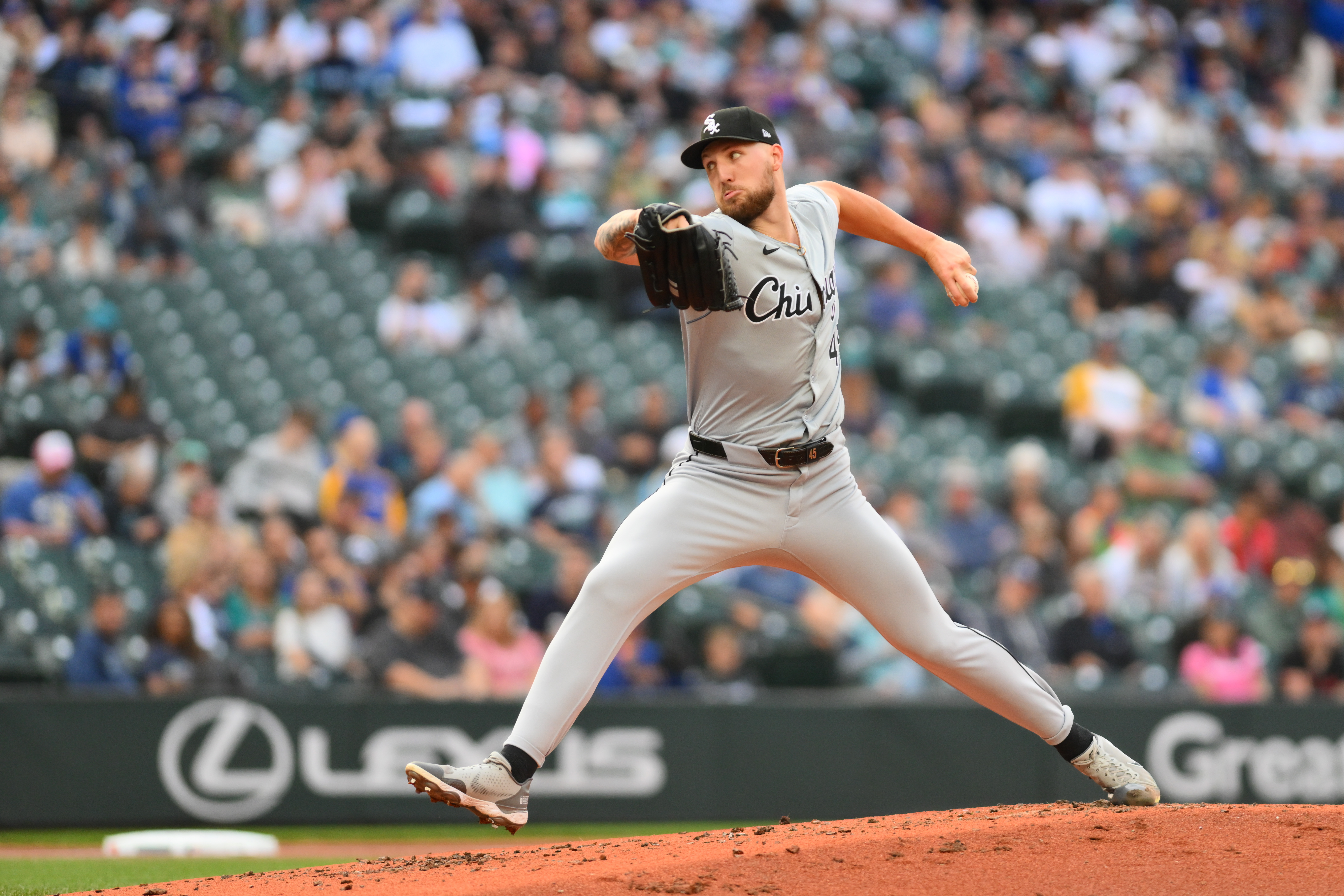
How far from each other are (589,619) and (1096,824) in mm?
1475

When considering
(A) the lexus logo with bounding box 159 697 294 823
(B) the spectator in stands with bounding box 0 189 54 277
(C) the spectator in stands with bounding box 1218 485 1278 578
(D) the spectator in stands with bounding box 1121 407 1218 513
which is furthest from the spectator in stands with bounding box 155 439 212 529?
(C) the spectator in stands with bounding box 1218 485 1278 578

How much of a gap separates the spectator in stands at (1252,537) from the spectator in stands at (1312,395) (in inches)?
70.2

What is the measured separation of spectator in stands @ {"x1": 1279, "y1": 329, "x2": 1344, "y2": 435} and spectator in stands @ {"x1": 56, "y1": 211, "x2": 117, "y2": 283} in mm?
9204

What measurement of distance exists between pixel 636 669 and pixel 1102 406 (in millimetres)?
4927

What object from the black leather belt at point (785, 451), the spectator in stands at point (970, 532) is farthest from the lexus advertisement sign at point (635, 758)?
the black leather belt at point (785, 451)

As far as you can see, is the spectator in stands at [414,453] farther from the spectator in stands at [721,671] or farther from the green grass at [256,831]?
the green grass at [256,831]

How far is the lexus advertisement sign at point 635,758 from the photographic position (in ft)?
25.5

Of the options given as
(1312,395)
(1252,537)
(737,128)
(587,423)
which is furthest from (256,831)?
(1312,395)

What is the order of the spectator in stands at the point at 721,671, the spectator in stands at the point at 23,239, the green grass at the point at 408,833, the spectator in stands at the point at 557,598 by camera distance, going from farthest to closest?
the spectator in stands at the point at 23,239 → the spectator in stands at the point at 721,671 → the spectator in stands at the point at 557,598 → the green grass at the point at 408,833

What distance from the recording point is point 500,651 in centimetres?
838

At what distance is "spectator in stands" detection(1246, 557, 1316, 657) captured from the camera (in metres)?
9.65

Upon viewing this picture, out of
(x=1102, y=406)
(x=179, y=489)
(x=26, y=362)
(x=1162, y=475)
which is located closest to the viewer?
(x=179, y=489)

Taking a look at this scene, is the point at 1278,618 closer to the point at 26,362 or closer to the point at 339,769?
the point at 339,769

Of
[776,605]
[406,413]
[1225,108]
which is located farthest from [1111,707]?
[1225,108]
